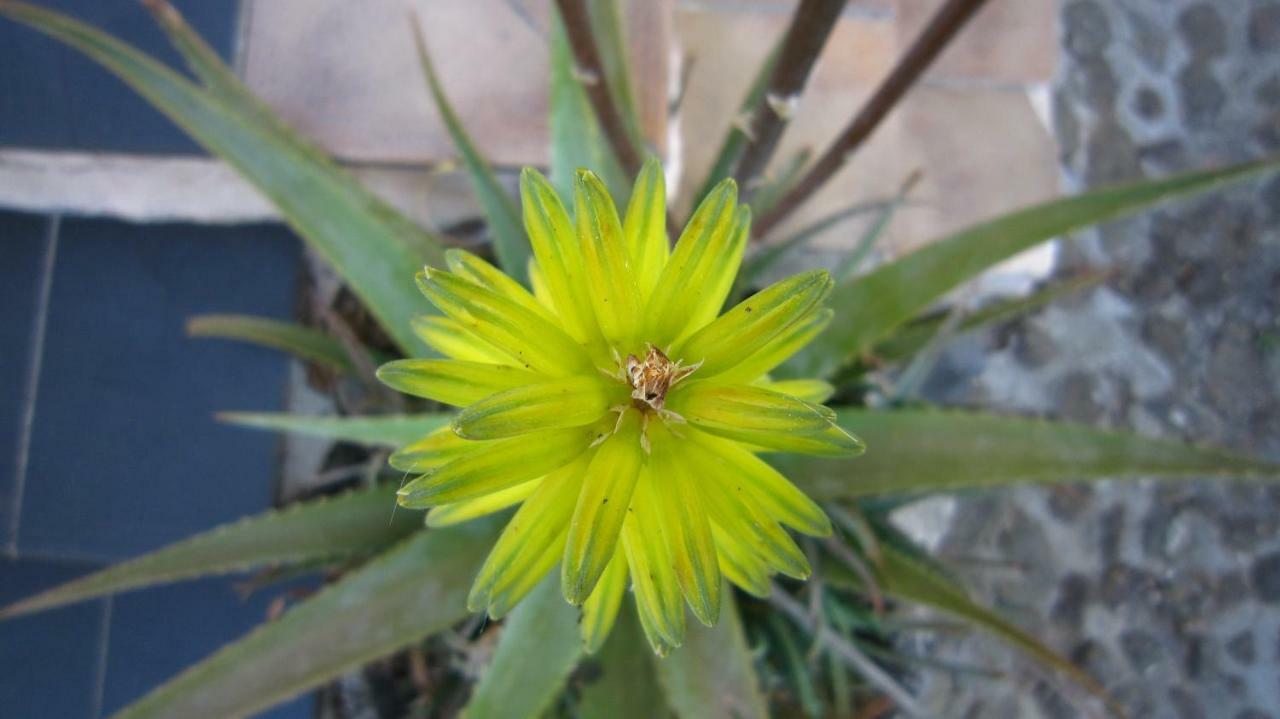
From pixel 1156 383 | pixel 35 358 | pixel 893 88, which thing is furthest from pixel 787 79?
pixel 1156 383

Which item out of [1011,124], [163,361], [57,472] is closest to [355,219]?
[163,361]

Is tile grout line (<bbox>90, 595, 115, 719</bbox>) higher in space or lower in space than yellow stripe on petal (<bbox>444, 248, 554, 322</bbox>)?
higher

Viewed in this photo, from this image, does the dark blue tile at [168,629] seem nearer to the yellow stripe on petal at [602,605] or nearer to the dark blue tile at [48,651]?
the dark blue tile at [48,651]

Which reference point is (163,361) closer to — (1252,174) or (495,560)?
(495,560)

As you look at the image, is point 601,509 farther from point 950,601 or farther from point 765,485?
point 950,601

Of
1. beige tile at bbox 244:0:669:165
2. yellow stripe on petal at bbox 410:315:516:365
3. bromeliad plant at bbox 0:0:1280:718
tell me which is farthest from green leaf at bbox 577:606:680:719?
beige tile at bbox 244:0:669:165

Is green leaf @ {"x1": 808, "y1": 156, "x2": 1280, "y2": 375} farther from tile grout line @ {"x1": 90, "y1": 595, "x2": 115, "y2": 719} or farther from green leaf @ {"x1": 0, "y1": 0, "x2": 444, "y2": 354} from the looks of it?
tile grout line @ {"x1": 90, "y1": 595, "x2": 115, "y2": 719}
